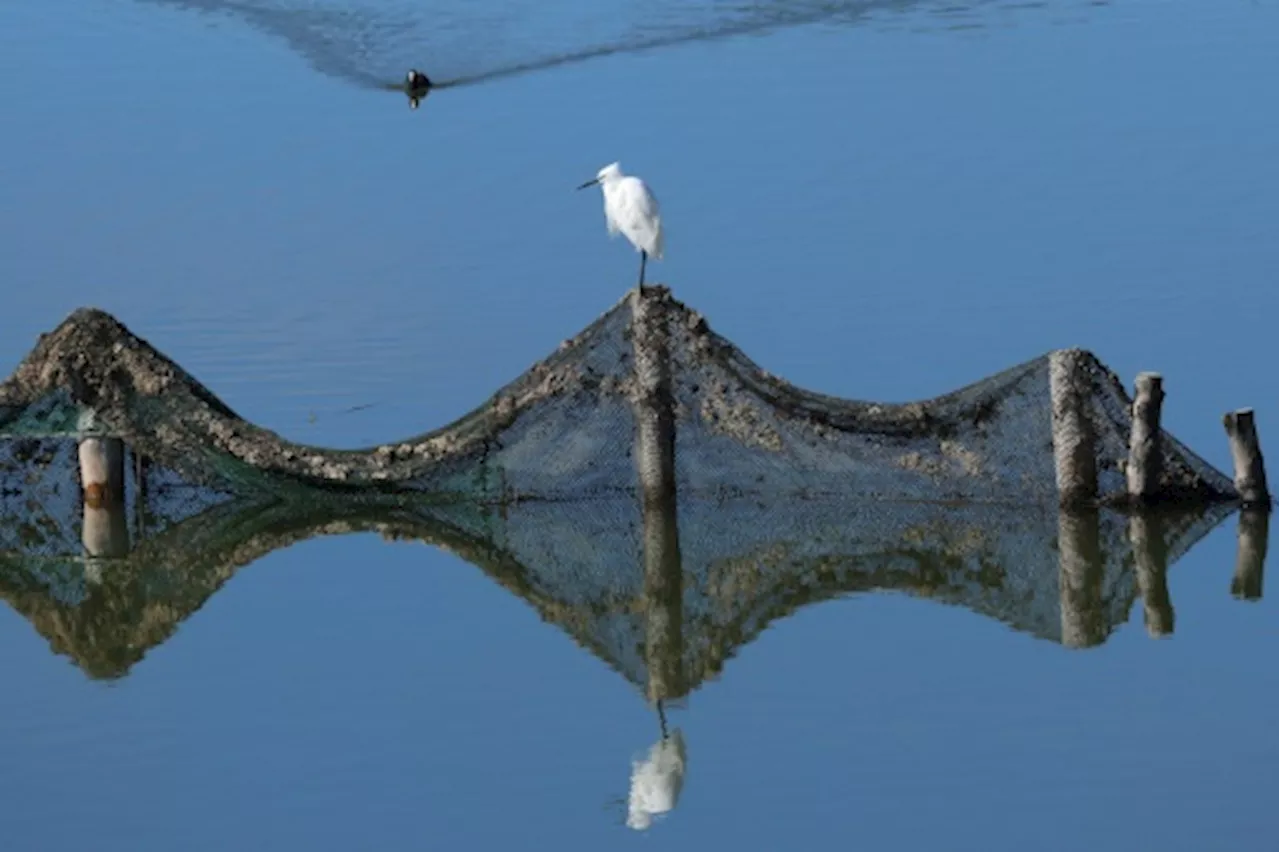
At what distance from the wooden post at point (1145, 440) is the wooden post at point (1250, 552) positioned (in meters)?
0.42

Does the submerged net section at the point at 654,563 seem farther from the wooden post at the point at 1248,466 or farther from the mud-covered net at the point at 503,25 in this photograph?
the mud-covered net at the point at 503,25

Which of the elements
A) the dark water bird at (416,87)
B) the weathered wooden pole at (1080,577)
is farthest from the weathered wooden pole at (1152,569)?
the dark water bird at (416,87)

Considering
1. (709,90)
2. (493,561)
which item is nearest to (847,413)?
(493,561)

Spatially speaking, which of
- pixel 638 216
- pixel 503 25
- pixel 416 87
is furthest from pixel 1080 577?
pixel 503 25

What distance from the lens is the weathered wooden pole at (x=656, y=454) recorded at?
14773mm

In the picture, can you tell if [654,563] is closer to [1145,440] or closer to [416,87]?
[1145,440]

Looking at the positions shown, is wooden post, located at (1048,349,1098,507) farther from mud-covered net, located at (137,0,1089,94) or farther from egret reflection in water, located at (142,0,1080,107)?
mud-covered net, located at (137,0,1089,94)

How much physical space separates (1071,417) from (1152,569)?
77cm

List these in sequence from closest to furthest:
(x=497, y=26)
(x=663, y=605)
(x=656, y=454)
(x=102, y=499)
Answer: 1. (x=663, y=605)
2. (x=656, y=454)
3. (x=102, y=499)
4. (x=497, y=26)

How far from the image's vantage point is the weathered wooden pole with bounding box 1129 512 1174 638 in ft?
46.4

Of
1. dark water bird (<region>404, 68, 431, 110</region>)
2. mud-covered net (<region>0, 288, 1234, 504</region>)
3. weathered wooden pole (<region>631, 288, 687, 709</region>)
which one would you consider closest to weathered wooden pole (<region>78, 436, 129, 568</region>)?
mud-covered net (<region>0, 288, 1234, 504</region>)

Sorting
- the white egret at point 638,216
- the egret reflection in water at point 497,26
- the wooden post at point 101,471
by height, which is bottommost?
the wooden post at point 101,471

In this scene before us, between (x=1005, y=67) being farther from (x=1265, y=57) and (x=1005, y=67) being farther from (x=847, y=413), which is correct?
(x=847, y=413)

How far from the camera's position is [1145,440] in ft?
47.8
